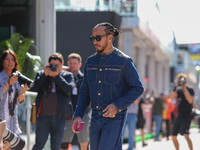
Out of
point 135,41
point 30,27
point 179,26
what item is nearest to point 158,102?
point 135,41

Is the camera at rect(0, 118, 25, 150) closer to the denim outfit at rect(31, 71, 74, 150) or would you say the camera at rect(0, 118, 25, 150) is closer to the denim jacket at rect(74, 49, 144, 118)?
the denim jacket at rect(74, 49, 144, 118)

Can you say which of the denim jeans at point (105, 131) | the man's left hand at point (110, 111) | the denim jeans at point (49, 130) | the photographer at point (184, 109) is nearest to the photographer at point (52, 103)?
the denim jeans at point (49, 130)

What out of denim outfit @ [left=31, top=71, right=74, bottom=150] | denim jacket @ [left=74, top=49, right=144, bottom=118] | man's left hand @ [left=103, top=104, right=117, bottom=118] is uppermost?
denim jacket @ [left=74, top=49, right=144, bottom=118]

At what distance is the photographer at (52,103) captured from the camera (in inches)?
254

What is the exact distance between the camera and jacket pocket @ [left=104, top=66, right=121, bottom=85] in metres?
4.60

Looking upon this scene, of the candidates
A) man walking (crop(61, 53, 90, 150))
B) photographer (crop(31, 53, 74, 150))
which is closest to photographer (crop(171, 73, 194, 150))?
man walking (crop(61, 53, 90, 150))

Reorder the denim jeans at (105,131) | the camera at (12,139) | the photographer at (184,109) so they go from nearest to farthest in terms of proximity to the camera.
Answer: the denim jeans at (105,131) → the camera at (12,139) → the photographer at (184,109)

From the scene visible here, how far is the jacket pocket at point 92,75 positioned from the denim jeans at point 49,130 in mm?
1956

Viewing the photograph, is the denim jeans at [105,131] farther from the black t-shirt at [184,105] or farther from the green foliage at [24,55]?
the black t-shirt at [184,105]

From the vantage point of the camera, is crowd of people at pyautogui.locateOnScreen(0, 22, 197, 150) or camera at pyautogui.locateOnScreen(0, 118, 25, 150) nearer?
crowd of people at pyautogui.locateOnScreen(0, 22, 197, 150)

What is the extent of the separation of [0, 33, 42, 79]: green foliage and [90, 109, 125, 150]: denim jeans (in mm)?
4466

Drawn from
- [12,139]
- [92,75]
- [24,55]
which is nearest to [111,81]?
[92,75]

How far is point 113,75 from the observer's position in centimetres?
461

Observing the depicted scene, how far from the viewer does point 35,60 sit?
9062mm
